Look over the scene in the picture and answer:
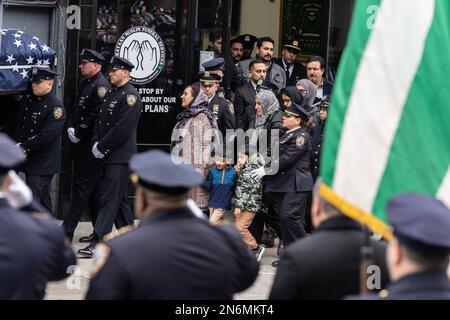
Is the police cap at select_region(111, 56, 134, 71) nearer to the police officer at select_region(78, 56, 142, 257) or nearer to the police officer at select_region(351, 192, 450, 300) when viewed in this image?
the police officer at select_region(78, 56, 142, 257)

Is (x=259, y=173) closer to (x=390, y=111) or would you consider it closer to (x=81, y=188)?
(x=81, y=188)

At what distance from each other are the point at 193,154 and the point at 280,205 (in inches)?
41.1

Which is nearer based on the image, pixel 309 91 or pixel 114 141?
pixel 114 141

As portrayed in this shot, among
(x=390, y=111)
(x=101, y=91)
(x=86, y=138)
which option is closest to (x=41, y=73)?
(x=101, y=91)

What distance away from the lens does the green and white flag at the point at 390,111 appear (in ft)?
17.3

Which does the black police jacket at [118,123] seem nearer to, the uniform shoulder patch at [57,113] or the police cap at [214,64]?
the uniform shoulder patch at [57,113]

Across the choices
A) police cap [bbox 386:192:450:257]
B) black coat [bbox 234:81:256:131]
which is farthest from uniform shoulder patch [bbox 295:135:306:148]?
police cap [bbox 386:192:450:257]

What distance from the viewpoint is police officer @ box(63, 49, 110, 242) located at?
11234 millimetres

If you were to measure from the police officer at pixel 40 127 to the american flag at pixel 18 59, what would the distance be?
9 centimetres

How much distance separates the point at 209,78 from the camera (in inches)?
469

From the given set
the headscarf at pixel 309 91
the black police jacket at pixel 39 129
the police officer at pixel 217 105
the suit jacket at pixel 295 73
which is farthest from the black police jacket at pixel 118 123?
the suit jacket at pixel 295 73

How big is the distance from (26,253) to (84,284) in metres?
5.05

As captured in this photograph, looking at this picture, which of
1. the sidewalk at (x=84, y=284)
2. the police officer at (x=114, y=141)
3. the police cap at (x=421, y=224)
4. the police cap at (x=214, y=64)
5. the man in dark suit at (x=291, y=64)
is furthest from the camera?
the man in dark suit at (x=291, y=64)

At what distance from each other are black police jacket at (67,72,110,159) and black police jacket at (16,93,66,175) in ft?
1.24
